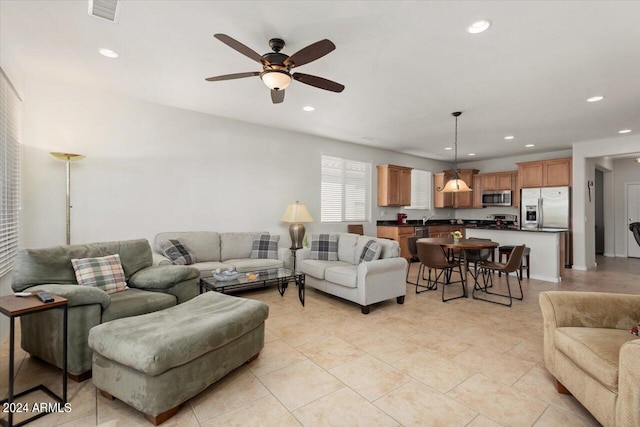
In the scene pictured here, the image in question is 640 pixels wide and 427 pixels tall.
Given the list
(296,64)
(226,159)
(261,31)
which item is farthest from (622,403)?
(226,159)

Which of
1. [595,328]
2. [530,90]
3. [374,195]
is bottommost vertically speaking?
[595,328]

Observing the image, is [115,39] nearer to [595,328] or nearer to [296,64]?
[296,64]

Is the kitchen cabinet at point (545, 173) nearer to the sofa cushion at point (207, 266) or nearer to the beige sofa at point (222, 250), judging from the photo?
the beige sofa at point (222, 250)

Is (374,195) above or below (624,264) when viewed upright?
above

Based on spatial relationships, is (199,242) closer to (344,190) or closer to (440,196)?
(344,190)

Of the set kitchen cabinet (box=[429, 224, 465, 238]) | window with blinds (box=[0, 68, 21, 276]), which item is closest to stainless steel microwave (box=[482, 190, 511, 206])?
kitchen cabinet (box=[429, 224, 465, 238])

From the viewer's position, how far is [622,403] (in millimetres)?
1476

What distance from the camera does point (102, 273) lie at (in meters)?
2.76

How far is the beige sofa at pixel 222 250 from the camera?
430cm

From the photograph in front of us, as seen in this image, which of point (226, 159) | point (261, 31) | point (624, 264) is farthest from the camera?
point (624, 264)

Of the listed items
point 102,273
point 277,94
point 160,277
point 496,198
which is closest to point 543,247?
point 496,198

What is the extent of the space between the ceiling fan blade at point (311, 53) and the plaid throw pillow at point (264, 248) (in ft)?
9.71

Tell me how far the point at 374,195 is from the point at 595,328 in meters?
5.66

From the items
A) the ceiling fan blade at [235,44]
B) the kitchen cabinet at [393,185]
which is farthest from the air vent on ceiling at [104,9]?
the kitchen cabinet at [393,185]
